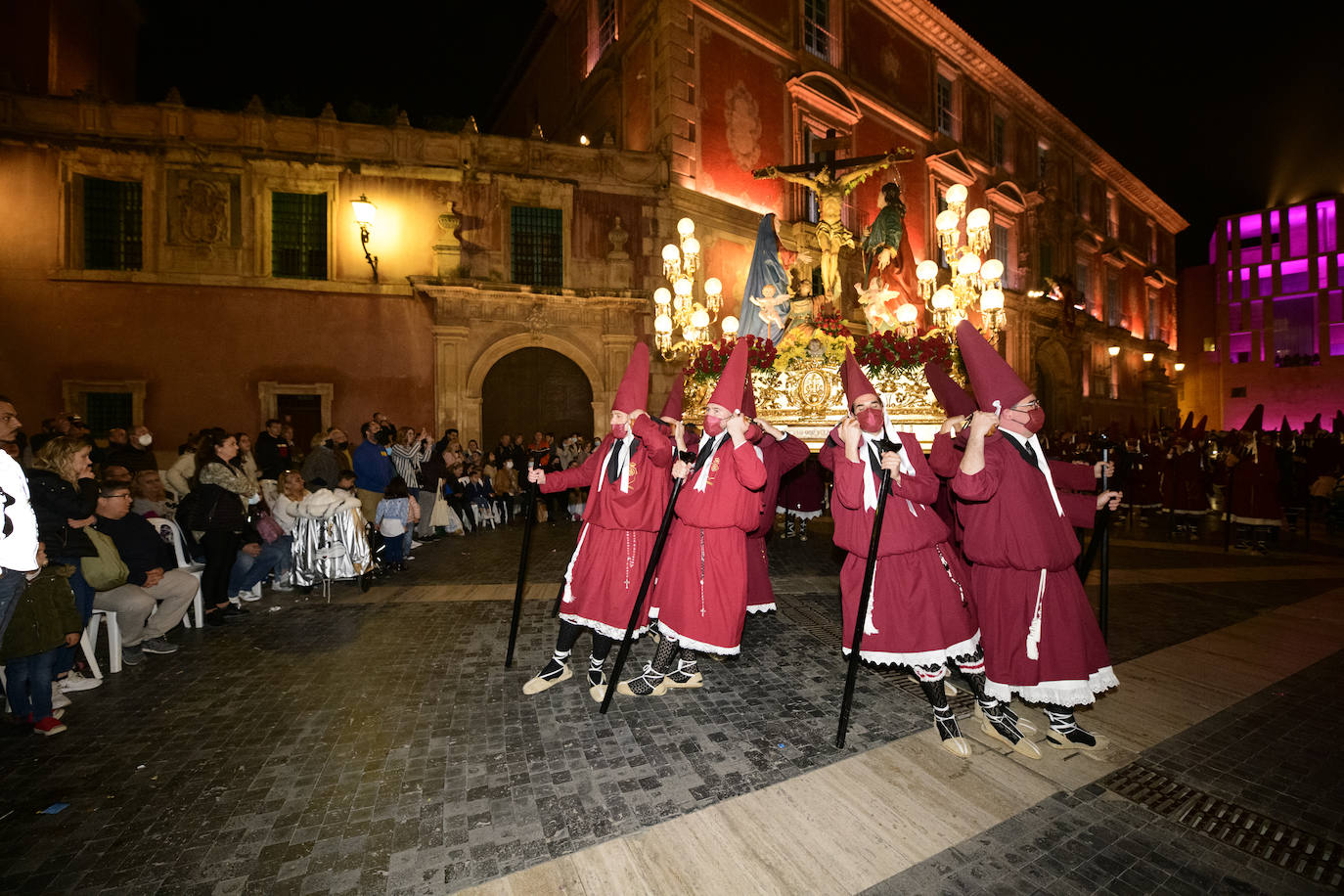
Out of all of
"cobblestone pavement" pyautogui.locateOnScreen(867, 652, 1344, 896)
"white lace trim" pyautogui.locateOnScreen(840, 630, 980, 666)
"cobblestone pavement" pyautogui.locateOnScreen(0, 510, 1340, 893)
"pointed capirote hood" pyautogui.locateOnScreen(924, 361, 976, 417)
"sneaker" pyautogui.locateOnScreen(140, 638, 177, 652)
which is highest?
"pointed capirote hood" pyautogui.locateOnScreen(924, 361, 976, 417)

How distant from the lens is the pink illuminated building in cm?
3556

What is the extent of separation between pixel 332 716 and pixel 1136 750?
16.9 ft

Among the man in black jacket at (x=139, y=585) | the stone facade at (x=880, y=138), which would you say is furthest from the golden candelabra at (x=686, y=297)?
the man in black jacket at (x=139, y=585)

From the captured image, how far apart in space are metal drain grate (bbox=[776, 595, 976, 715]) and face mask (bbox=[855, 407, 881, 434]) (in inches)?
79.8

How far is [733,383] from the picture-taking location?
4031 mm

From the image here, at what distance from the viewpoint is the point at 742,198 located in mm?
17906

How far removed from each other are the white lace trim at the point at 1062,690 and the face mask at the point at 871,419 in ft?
5.51

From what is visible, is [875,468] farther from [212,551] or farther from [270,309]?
[270,309]

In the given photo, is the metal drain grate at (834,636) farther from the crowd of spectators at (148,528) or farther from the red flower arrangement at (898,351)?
the red flower arrangement at (898,351)

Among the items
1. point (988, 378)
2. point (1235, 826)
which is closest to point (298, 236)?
point (988, 378)

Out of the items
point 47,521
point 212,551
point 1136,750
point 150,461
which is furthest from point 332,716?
point 150,461

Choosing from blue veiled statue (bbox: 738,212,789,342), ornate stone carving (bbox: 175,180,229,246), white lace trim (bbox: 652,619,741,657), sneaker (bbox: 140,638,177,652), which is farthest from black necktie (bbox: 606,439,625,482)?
ornate stone carving (bbox: 175,180,229,246)

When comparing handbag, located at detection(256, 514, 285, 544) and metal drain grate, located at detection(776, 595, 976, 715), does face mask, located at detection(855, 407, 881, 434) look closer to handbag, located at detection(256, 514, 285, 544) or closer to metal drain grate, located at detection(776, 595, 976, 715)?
metal drain grate, located at detection(776, 595, 976, 715)

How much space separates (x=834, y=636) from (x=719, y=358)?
4809 millimetres
